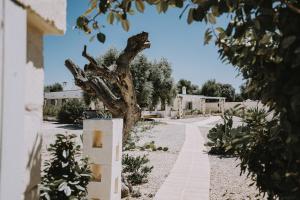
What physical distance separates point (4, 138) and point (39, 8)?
0.70 meters

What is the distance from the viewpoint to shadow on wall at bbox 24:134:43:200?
5.35ft

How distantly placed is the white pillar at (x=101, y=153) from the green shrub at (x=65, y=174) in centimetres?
115

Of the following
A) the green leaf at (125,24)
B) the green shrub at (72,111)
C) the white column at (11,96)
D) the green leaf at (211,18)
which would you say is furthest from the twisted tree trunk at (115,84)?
the green shrub at (72,111)

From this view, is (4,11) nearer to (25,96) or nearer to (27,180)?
(25,96)

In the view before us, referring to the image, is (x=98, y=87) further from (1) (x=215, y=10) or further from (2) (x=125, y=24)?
(1) (x=215, y=10)

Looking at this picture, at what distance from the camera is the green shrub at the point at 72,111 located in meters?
29.5

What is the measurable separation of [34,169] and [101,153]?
112 inches

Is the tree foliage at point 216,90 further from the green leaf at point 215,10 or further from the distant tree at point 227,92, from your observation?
the green leaf at point 215,10

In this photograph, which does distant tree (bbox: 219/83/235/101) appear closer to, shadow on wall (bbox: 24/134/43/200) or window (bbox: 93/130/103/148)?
window (bbox: 93/130/103/148)

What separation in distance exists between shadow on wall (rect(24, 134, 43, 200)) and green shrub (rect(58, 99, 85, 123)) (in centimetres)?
2803

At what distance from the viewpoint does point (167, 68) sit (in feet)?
110

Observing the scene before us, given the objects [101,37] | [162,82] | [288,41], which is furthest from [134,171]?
[162,82]

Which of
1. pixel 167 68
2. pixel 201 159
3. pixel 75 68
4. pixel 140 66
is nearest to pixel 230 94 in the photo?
pixel 167 68

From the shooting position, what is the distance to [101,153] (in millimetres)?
4508
